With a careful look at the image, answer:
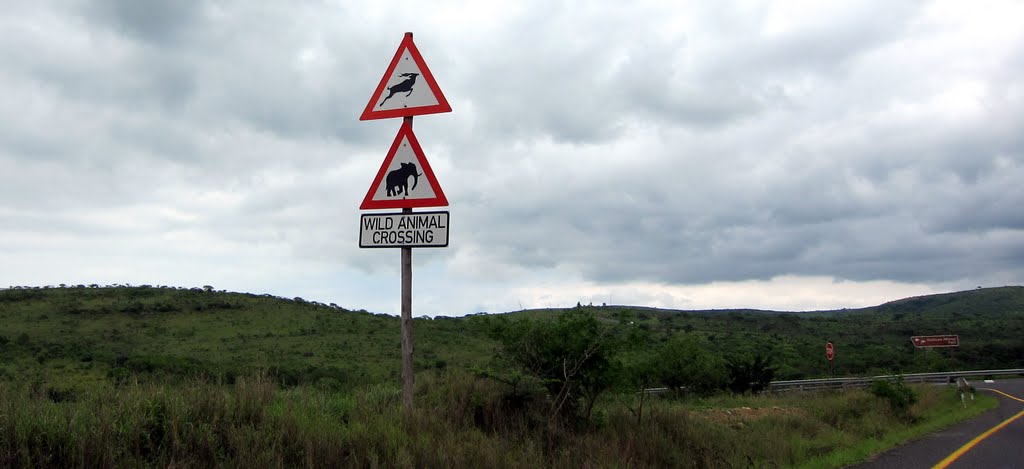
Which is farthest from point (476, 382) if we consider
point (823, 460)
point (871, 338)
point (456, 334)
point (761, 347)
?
point (871, 338)

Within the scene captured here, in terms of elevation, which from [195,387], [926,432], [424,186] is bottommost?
[926,432]

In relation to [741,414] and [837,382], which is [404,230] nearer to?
[741,414]

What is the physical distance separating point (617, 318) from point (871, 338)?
222 feet

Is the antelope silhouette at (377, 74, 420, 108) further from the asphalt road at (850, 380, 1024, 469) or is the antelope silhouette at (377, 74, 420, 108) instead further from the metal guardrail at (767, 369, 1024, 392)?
the metal guardrail at (767, 369, 1024, 392)

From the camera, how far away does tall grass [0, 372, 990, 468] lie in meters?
4.24

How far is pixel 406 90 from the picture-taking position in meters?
7.23

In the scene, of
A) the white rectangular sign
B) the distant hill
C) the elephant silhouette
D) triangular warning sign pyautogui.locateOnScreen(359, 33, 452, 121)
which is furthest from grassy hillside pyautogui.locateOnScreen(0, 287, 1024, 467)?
the distant hill

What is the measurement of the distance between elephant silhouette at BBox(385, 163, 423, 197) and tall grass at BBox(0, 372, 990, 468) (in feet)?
7.02

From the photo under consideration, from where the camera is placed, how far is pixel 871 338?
218ft

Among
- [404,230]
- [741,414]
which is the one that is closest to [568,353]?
[404,230]

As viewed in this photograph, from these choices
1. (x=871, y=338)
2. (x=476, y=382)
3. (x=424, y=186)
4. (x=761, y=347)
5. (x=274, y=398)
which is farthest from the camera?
(x=871, y=338)

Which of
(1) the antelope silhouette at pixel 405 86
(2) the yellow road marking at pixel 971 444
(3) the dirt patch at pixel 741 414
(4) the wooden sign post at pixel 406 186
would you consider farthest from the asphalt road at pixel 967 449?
(1) the antelope silhouette at pixel 405 86

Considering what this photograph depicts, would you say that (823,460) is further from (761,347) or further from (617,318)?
(761,347)

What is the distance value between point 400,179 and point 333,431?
2779 millimetres
